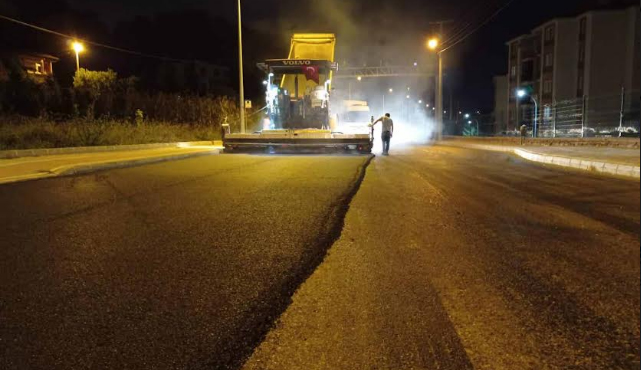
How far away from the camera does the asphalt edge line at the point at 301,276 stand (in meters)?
2.84

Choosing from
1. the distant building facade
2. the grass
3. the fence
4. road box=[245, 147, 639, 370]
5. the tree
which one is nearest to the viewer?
road box=[245, 147, 639, 370]

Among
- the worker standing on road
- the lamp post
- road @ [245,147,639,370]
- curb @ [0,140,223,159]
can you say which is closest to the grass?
curb @ [0,140,223,159]

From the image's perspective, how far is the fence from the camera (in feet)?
69.1

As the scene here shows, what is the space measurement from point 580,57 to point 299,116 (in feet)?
121

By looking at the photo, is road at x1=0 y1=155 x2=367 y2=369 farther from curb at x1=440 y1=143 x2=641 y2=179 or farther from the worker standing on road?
the worker standing on road

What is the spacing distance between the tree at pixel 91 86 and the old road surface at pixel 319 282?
17012 mm

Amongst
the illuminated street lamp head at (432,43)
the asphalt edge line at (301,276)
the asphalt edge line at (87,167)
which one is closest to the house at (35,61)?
the illuminated street lamp head at (432,43)

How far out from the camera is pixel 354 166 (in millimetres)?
13383

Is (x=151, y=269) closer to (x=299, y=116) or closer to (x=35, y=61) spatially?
(x=299, y=116)

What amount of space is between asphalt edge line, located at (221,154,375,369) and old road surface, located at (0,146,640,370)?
0.05ft

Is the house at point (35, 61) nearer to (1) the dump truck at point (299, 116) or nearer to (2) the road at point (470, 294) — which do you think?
(1) the dump truck at point (299, 116)

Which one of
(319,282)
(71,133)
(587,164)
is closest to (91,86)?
(71,133)

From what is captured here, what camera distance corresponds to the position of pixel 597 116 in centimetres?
2295

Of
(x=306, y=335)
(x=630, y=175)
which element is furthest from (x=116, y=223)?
(x=630, y=175)
